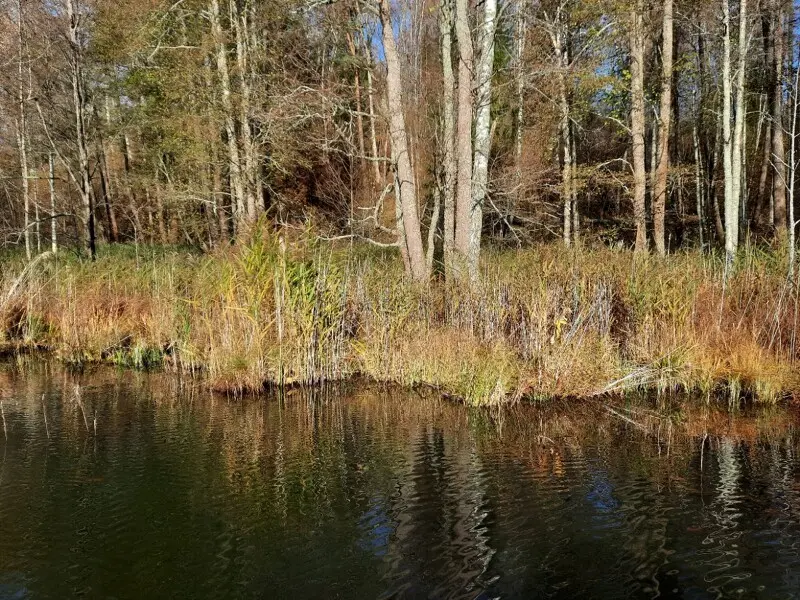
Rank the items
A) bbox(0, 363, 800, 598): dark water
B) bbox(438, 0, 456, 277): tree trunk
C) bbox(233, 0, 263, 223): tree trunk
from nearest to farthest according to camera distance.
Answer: bbox(0, 363, 800, 598): dark water, bbox(438, 0, 456, 277): tree trunk, bbox(233, 0, 263, 223): tree trunk

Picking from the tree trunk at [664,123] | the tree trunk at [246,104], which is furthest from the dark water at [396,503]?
the tree trunk at [246,104]

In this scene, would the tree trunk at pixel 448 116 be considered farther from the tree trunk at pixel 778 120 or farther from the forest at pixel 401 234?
the tree trunk at pixel 778 120

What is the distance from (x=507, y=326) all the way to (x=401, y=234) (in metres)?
3.85

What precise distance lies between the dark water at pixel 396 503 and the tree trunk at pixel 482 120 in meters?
3.41

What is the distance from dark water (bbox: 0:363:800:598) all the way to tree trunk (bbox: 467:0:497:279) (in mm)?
3411

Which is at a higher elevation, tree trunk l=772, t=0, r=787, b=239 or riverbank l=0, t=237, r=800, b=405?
tree trunk l=772, t=0, r=787, b=239

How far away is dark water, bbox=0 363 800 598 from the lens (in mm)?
2721

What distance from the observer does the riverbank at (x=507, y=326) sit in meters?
5.64

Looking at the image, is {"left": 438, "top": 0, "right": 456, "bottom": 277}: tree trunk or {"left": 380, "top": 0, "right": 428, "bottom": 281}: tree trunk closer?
{"left": 380, "top": 0, "right": 428, "bottom": 281}: tree trunk

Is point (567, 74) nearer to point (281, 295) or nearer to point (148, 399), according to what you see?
point (281, 295)

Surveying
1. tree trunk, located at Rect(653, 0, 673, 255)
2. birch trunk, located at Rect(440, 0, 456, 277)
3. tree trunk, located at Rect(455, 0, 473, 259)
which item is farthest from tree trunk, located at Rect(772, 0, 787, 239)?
tree trunk, located at Rect(455, 0, 473, 259)

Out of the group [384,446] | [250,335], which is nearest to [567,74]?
[250,335]

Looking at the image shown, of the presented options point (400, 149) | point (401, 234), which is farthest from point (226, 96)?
point (401, 234)

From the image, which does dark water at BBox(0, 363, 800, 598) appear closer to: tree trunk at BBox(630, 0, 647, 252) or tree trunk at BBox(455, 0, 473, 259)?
tree trunk at BBox(455, 0, 473, 259)
